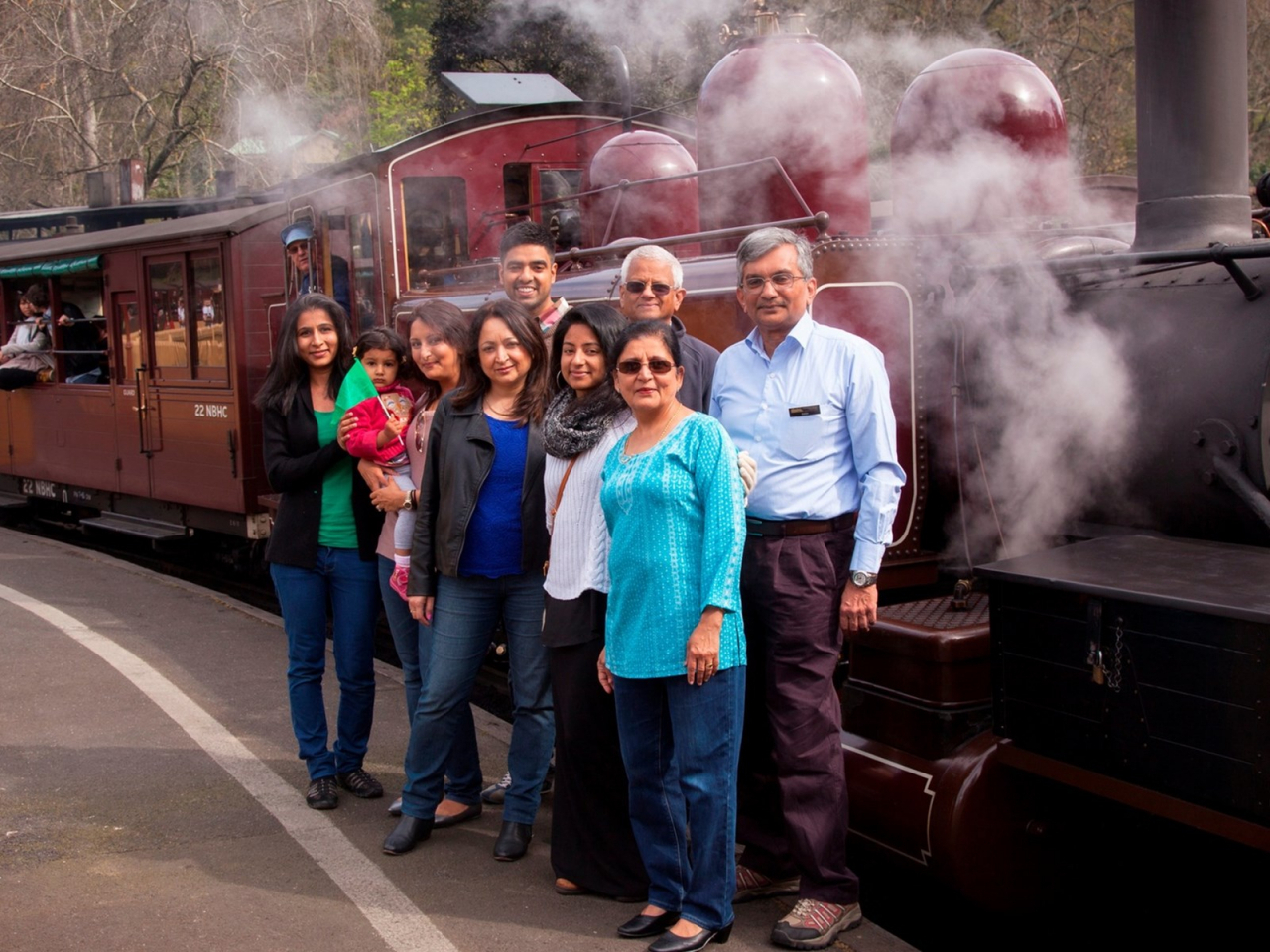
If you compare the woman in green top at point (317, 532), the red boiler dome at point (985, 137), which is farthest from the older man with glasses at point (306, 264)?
the red boiler dome at point (985, 137)

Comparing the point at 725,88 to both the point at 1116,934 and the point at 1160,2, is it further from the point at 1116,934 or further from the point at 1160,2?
the point at 1116,934

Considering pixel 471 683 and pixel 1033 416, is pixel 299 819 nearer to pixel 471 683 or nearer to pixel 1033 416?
pixel 471 683

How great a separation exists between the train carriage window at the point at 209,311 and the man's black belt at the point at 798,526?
21.0 ft

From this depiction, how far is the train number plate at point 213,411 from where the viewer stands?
8844 millimetres

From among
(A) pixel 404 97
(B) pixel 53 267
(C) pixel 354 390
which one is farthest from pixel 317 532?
(A) pixel 404 97

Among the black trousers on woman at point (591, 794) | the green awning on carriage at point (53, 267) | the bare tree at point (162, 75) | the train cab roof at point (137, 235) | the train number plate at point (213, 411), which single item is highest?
the bare tree at point (162, 75)

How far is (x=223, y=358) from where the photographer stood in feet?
29.4

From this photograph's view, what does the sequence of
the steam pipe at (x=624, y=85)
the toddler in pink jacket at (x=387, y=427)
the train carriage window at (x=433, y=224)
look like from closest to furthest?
the toddler in pink jacket at (x=387, y=427), the steam pipe at (x=624, y=85), the train carriage window at (x=433, y=224)

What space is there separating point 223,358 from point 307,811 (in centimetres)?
539

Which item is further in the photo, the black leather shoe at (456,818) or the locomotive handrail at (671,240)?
the locomotive handrail at (671,240)

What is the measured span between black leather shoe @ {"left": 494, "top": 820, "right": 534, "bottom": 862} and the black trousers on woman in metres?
0.28

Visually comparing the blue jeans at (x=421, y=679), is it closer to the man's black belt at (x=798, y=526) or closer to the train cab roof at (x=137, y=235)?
the man's black belt at (x=798, y=526)

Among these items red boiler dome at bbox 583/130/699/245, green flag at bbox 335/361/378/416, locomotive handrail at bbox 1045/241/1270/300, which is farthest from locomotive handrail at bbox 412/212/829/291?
green flag at bbox 335/361/378/416

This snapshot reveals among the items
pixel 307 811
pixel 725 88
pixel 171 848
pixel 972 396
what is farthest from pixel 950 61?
pixel 171 848
